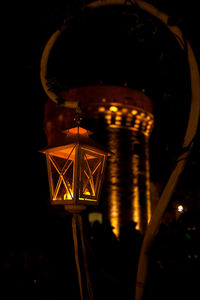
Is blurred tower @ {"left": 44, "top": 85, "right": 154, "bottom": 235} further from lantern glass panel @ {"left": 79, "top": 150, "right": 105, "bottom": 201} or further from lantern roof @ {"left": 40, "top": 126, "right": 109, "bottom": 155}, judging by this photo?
lantern glass panel @ {"left": 79, "top": 150, "right": 105, "bottom": 201}

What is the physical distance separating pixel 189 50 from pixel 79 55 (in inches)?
390

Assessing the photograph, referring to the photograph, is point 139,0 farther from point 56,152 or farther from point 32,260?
point 32,260

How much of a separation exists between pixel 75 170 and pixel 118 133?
34.9 feet

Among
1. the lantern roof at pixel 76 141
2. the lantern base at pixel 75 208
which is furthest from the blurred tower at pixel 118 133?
the lantern base at pixel 75 208

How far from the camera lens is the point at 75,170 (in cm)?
416

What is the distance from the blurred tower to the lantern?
9341 mm

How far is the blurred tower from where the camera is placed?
1416 centimetres

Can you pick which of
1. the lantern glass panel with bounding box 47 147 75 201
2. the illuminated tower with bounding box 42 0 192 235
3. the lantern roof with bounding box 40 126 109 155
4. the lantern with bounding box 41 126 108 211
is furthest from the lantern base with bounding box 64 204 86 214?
the illuminated tower with bounding box 42 0 192 235

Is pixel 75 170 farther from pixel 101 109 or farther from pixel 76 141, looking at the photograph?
pixel 101 109

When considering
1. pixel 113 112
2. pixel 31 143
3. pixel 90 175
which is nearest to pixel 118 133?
pixel 113 112

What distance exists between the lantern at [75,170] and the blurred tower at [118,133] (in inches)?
368

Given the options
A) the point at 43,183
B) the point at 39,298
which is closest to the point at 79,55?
the point at 43,183

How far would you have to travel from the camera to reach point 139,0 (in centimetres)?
492

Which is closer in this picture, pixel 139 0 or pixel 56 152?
pixel 56 152
